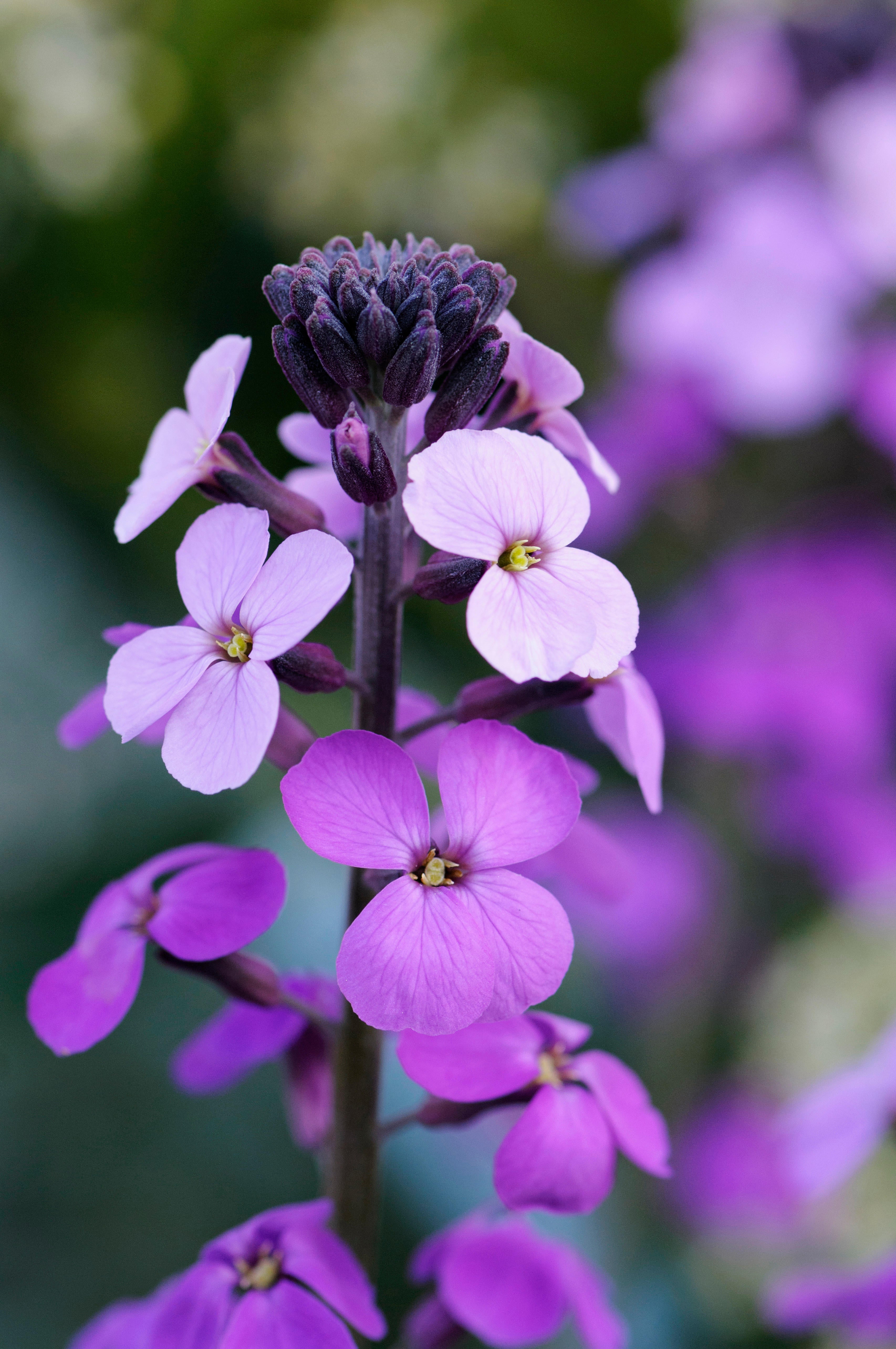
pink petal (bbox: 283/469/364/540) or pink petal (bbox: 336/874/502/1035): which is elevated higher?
pink petal (bbox: 283/469/364/540)

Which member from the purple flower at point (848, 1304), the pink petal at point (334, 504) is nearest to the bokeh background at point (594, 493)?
the purple flower at point (848, 1304)

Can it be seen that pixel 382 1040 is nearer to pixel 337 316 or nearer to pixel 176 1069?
pixel 176 1069

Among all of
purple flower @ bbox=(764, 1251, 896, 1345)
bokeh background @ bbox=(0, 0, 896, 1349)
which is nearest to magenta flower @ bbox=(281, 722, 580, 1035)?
purple flower @ bbox=(764, 1251, 896, 1345)

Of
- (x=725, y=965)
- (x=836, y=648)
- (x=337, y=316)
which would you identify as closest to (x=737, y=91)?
(x=836, y=648)

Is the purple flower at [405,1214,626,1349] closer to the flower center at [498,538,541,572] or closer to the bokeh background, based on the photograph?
the flower center at [498,538,541,572]

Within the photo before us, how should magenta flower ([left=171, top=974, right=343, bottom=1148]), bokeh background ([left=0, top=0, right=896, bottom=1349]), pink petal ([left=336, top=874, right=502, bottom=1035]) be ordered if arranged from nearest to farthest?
1. pink petal ([left=336, top=874, right=502, bottom=1035])
2. magenta flower ([left=171, top=974, right=343, bottom=1148])
3. bokeh background ([left=0, top=0, right=896, bottom=1349])
